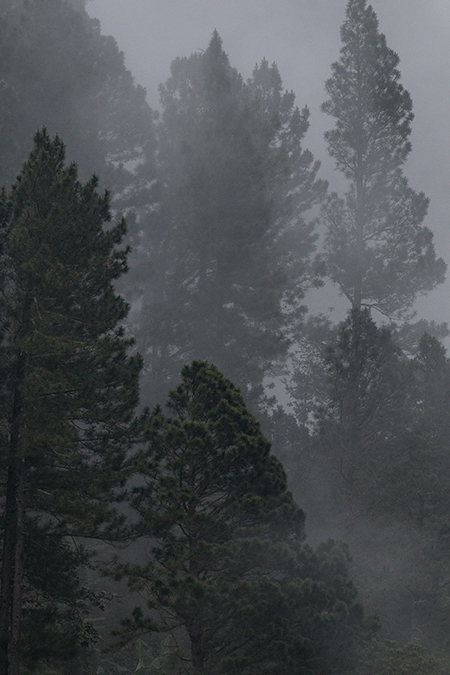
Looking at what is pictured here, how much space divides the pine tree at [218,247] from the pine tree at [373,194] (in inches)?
98.8

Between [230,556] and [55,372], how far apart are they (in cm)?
465

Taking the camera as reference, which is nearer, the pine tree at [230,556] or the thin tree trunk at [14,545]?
the thin tree trunk at [14,545]

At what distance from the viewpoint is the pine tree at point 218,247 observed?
2973 cm

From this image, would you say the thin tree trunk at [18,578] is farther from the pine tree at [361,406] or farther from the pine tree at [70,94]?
the pine tree at [70,94]

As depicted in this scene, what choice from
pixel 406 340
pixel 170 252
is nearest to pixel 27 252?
pixel 170 252

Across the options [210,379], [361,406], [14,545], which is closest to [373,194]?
[361,406]

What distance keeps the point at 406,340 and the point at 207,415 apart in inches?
922

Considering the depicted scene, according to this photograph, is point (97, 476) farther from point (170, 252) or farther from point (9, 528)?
point (170, 252)

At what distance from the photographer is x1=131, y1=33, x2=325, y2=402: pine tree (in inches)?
1171

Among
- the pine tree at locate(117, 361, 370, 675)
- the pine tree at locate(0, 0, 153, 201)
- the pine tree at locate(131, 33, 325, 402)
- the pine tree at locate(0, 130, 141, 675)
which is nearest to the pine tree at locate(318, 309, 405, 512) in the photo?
the pine tree at locate(131, 33, 325, 402)

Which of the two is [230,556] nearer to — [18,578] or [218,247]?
[18,578]

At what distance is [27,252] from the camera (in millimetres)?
14391

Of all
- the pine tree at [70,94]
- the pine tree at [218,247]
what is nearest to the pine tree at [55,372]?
the pine tree at [70,94]

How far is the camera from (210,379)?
14.5m
